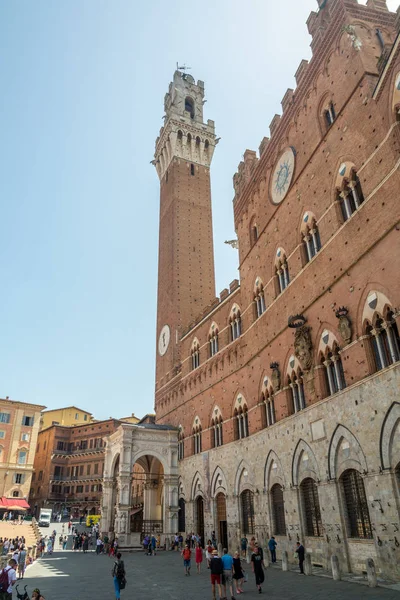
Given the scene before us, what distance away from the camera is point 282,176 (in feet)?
70.6

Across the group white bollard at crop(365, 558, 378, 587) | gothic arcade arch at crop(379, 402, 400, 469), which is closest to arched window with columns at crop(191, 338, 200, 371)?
gothic arcade arch at crop(379, 402, 400, 469)

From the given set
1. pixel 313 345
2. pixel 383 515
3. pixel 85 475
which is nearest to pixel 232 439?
pixel 313 345

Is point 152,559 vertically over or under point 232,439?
under

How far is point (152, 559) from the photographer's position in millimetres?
22906

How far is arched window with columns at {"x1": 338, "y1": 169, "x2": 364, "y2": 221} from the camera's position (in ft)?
49.9

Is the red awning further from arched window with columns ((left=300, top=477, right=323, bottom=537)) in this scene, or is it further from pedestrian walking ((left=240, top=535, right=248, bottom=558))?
arched window with columns ((left=300, top=477, right=323, bottom=537))

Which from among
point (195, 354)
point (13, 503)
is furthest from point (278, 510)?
point (13, 503)

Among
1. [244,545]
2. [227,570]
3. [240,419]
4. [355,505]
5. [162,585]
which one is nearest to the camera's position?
[227,570]

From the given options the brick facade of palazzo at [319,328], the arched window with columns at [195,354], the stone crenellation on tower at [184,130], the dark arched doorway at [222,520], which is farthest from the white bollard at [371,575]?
the stone crenellation on tower at [184,130]

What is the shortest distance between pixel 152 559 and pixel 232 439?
732 cm

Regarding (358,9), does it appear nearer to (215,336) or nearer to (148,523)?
(215,336)

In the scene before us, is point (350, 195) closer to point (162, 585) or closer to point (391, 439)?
point (391, 439)

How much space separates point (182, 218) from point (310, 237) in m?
26.6

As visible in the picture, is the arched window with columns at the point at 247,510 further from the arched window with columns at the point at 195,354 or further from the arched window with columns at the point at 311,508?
the arched window with columns at the point at 195,354
